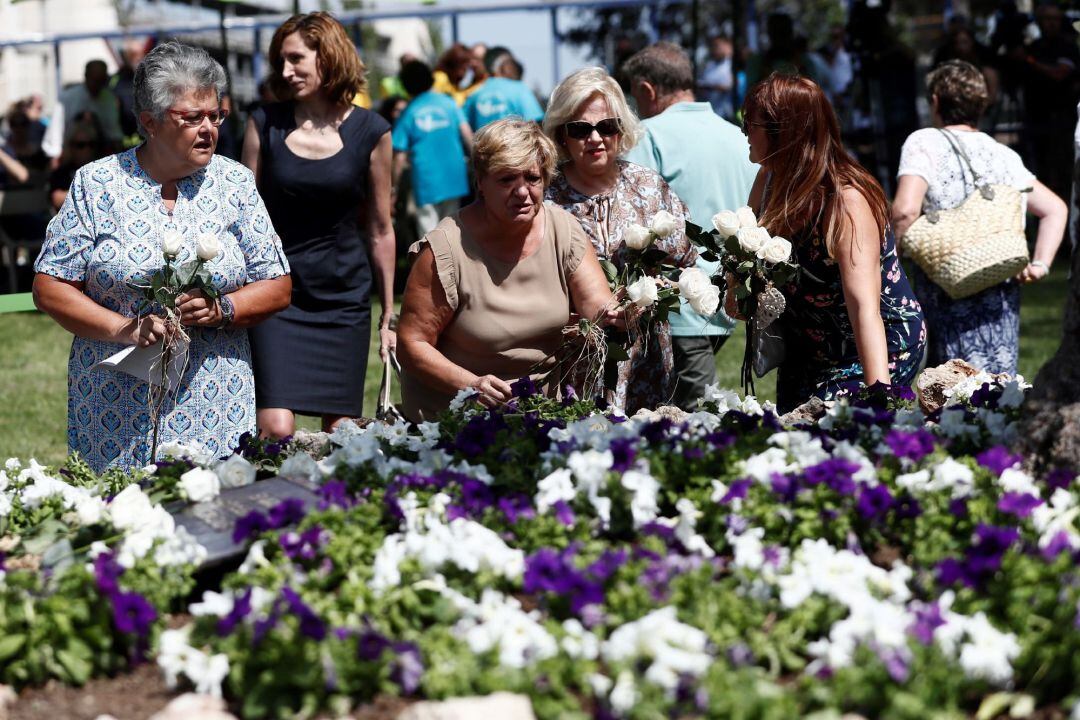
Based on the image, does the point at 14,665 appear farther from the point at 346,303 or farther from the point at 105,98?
the point at 105,98

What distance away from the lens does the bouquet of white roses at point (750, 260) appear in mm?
3949

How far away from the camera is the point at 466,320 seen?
4.31 m

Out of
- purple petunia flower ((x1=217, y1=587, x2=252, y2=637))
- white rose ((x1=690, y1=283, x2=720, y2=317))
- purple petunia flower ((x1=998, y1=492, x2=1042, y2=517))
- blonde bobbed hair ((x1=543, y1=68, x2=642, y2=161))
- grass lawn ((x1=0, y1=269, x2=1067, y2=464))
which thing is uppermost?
blonde bobbed hair ((x1=543, y1=68, x2=642, y2=161))

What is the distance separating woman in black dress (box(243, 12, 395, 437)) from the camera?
502 cm

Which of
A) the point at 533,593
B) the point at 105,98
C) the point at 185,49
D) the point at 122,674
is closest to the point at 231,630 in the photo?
the point at 122,674

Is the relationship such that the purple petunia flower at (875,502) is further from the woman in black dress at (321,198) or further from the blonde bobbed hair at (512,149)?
the woman in black dress at (321,198)

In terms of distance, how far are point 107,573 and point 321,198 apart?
102 inches

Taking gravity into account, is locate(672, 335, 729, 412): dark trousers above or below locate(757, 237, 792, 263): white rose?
below

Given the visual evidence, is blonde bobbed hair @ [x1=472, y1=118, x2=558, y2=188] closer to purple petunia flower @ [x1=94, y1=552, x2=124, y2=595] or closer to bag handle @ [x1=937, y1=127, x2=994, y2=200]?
purple petunia flower @ [x1=94, y1=552, x2=124, y2=595]

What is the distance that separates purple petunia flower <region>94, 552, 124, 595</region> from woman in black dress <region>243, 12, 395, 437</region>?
6.87 ft

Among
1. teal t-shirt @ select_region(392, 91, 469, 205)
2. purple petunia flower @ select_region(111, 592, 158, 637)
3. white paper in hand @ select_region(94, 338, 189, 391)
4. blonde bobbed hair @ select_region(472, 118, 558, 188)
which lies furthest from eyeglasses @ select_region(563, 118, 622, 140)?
teal t-shirt @ select_region(392, 91, 469, 205)

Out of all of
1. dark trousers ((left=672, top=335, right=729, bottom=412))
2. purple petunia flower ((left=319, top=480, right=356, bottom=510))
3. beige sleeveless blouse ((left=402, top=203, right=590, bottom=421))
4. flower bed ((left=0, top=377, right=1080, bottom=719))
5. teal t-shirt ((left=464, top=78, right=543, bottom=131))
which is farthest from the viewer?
teal t-shirt ((left=464, top=78, right=543, bottom=131))

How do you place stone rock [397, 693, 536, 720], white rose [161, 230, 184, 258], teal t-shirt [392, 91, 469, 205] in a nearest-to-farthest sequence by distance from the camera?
stone rock [397, 693, 536, 720] < white rose [161, 230, 184, 258] < teal t-shirt [392, 91, 469, 205]

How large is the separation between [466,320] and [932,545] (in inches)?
76.6
